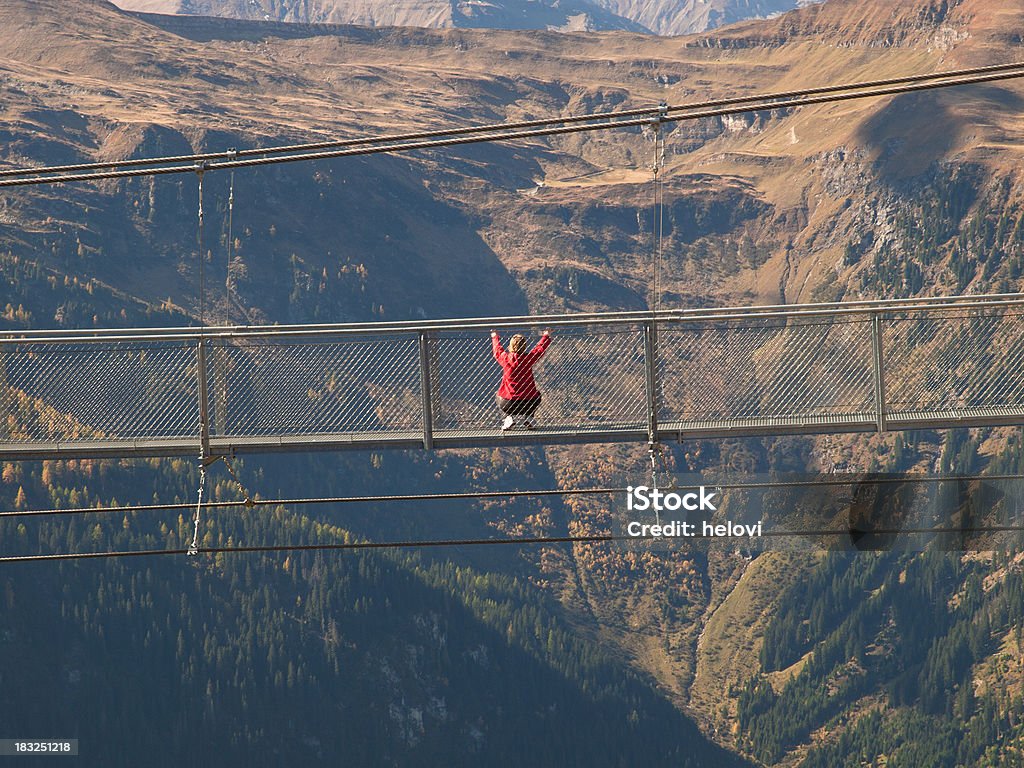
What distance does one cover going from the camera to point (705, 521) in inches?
797

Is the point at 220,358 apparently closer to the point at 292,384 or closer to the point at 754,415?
the point at 292,384

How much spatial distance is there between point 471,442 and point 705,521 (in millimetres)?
3122

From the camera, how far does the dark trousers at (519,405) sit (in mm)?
21672

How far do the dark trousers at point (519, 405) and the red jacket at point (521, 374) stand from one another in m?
0.05

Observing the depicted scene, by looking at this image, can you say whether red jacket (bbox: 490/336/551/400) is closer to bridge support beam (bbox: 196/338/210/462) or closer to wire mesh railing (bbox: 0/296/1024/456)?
wire mesh railing (bbox: 0/296/1024/456)

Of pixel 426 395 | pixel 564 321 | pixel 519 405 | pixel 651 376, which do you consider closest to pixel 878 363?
pixel 651 376

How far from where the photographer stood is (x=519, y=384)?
2202 cm

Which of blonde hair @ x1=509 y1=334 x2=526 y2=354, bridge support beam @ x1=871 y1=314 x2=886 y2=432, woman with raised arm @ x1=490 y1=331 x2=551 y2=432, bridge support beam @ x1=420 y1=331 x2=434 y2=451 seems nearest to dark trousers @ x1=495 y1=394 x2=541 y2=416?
woman with raised arm @ x1=490 y1=331 x2=551 y2=432

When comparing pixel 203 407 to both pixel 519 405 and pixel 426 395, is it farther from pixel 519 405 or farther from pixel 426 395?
pixel 519 405

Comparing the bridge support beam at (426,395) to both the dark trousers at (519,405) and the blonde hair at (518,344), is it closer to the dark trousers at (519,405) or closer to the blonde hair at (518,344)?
the dark trousers at (519,405)

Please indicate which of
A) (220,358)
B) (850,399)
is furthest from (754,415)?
(220,358)

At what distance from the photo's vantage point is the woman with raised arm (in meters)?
21.6

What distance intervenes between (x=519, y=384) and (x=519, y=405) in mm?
358

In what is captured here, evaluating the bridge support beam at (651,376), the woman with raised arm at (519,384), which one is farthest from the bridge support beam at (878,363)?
the woman with raised arm at (519,384)
